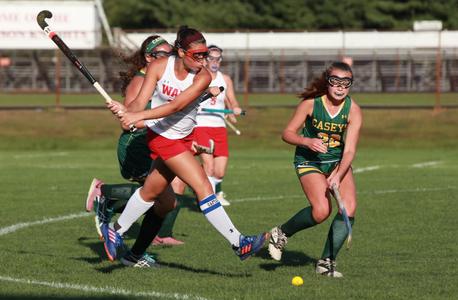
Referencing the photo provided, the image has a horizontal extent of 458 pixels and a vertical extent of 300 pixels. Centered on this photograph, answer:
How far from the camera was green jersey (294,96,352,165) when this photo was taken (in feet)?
31.1

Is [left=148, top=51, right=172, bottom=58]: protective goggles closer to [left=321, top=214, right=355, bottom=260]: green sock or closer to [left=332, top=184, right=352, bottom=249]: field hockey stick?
[left=332, top=184, right=352, bottom=249]: field hockey stick

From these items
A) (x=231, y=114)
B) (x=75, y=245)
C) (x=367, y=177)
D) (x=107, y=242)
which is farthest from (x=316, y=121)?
(x=367, y=177)

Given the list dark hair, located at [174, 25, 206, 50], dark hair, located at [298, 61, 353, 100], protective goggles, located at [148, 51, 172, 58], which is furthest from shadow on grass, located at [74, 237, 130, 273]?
dark hair, located at [298, 61, 353, 100]

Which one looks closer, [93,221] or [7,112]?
[93,221]

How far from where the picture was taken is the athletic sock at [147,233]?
985 centimetres

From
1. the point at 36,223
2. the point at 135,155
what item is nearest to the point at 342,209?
the point at 135,155

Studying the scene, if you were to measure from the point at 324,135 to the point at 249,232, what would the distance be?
313 cm

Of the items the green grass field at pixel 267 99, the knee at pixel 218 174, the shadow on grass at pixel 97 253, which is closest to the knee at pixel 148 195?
the shadow on grass at pixel 97 253

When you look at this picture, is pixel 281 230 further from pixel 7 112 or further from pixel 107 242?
pixel 7 112

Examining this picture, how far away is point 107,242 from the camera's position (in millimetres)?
9539

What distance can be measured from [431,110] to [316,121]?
22.4m

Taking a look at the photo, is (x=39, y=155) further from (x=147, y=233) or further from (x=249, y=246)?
(x=249, y=246)

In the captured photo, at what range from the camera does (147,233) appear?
9.87 meters

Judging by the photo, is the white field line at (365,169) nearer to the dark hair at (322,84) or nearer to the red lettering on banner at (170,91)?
the dark hair at (322,84)
